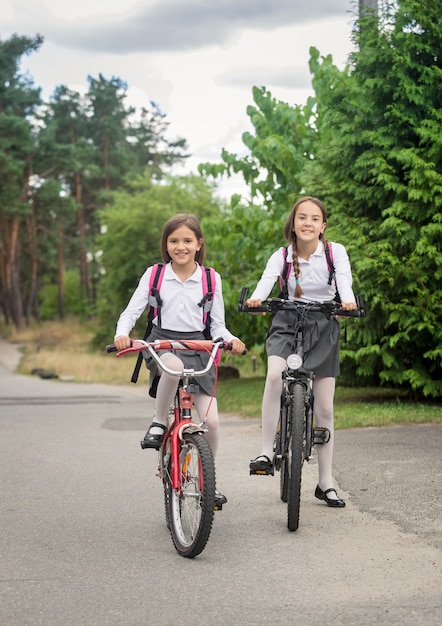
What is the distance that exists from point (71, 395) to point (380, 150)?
28.6ft

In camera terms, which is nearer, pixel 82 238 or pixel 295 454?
pixel 295 454

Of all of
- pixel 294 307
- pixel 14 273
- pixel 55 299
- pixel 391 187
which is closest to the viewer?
pixel 294 307

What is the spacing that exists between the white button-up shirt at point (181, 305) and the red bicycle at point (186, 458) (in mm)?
244

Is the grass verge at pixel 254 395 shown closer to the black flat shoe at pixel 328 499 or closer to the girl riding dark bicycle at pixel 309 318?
the black flat shoe at pixel 328 499

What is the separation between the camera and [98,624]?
169 inches

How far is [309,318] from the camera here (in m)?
6.41

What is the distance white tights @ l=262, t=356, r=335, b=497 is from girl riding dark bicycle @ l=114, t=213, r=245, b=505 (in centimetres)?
53

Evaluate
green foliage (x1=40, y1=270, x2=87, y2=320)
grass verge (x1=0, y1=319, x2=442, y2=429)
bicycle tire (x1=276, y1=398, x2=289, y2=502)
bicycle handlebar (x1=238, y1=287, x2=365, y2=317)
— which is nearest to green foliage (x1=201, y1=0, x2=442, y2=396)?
grass verge (x1=0, y1=319, x2=442, y2=429)

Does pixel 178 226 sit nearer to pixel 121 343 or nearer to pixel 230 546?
pixel 121 343

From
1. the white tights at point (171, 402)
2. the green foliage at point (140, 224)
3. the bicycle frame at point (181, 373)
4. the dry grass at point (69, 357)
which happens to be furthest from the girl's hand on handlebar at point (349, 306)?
the green foliage at point (140, 224)

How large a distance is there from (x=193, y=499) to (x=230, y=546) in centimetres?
40

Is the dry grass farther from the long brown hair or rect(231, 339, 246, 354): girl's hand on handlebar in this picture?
rect(231, 339, 246, 354): girl's hand on handlebar

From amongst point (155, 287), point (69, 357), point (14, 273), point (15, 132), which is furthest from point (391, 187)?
point (14, 273)

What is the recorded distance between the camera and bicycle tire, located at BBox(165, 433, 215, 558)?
518 centimetres
